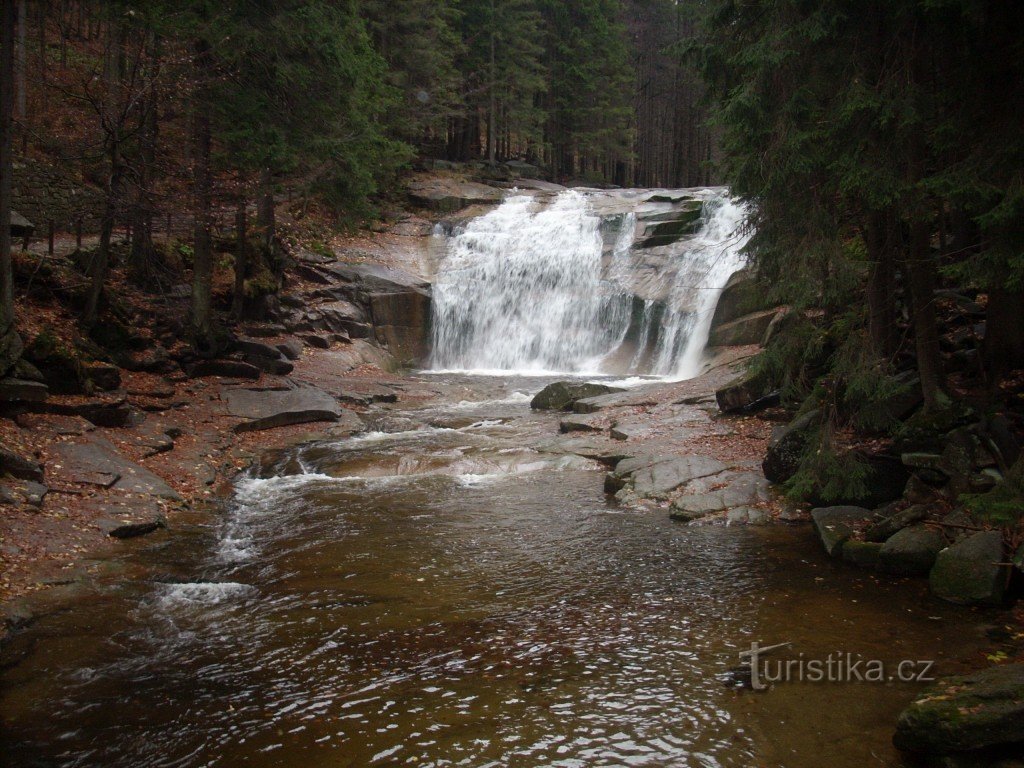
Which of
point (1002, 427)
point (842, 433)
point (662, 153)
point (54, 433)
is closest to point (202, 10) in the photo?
point (54, 433)

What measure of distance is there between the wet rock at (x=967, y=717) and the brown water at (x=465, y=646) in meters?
0.27

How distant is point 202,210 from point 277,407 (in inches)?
162

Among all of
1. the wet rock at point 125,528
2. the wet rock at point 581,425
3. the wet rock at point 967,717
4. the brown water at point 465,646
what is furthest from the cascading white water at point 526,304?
the wet rock at point 967,717

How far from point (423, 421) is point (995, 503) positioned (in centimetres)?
1077

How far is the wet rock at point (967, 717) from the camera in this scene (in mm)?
3762

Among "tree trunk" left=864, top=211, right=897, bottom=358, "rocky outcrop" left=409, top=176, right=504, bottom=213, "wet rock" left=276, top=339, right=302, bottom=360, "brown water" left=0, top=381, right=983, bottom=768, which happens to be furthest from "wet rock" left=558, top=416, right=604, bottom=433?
"rocky outcrop" left=409, top=176, right=504, bottom=213

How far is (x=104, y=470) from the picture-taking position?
355 inches

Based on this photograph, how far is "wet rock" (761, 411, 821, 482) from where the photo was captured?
894 centimetres

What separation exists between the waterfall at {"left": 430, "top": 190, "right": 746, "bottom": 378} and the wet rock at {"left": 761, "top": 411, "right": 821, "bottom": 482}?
9.79 meters

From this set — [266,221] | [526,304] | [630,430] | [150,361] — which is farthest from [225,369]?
[526,304]

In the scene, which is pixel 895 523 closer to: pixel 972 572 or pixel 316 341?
pixel 972 572

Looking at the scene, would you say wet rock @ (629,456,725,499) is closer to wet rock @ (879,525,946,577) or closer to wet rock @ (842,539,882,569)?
wet rock @ (842,539,882,569)

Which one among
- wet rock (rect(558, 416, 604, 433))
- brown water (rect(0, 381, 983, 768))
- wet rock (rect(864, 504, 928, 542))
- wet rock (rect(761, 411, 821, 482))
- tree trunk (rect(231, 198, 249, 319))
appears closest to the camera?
brown water (rect(0, 381, 983, 768))

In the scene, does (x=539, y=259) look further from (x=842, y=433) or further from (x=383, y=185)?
(x=842, y=433)
